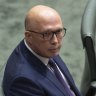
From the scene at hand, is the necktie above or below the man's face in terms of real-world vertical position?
below

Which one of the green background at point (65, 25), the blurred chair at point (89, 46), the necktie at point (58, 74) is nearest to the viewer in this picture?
the necktie at point (58, 74)

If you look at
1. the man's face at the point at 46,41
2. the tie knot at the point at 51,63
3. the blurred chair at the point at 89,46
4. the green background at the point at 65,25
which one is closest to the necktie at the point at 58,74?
the tie knot at the point at 51,63

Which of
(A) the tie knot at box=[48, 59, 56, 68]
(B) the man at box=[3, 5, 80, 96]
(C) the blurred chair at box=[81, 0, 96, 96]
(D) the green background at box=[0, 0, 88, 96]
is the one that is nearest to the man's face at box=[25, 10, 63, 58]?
(B) the man at box=[3, 5, 80, 96]

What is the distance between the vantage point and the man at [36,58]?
4.40 feet

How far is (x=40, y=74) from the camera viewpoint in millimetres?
1399

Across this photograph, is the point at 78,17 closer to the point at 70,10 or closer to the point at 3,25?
the point at 70,10

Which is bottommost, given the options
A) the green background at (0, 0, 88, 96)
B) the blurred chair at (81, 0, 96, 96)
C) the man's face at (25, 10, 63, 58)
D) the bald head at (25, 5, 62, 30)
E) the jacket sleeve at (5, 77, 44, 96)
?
the green background at (0, 0, 88, 96)

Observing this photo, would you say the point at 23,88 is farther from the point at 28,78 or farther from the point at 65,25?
the point at 65,25

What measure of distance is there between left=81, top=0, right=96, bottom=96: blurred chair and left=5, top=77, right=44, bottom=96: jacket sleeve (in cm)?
51

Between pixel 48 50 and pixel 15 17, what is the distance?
2249 millimetres

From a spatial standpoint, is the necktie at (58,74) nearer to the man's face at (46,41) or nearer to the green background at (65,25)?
the man's face at (46,41)

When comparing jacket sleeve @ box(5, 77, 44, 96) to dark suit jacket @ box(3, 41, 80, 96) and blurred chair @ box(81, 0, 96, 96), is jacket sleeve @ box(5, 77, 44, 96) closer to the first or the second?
dark suit jacket @ box(3, 41, 80, 96)

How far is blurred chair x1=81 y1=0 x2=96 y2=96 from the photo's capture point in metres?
1.75

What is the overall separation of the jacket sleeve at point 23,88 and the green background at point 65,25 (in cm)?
140
